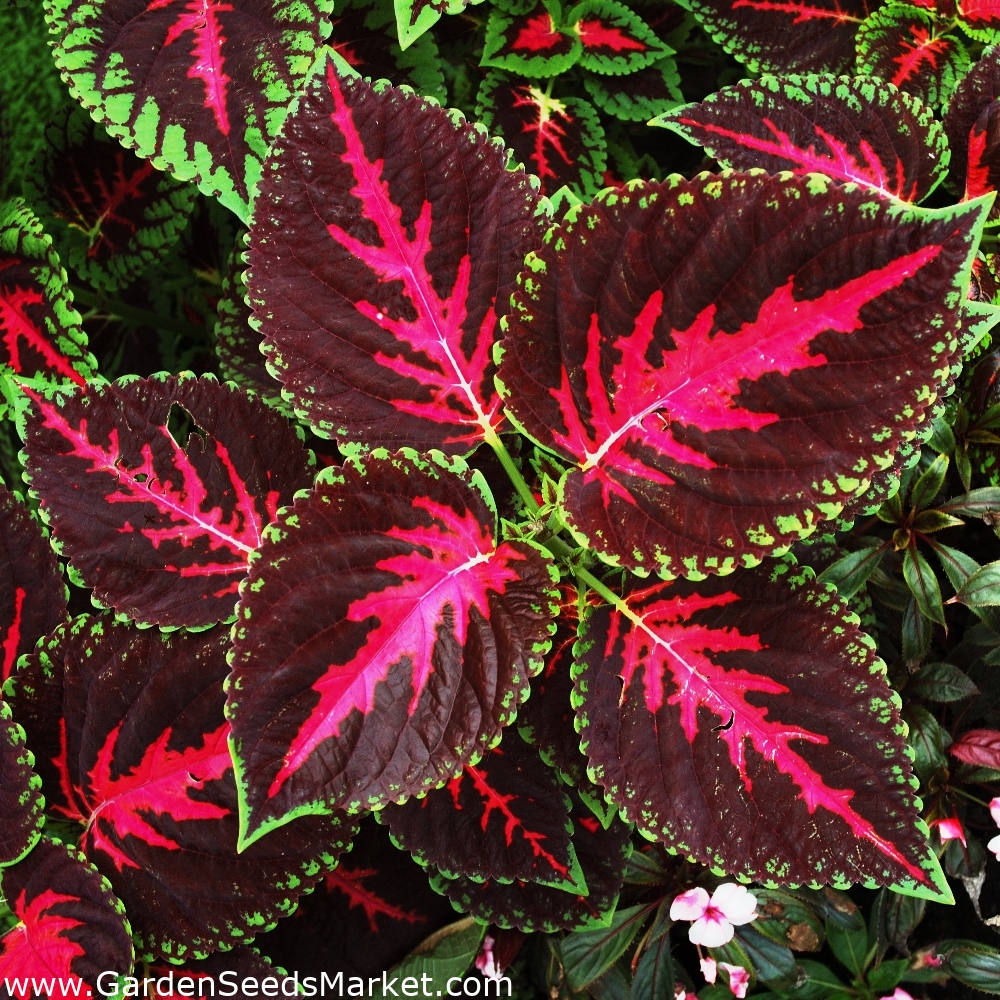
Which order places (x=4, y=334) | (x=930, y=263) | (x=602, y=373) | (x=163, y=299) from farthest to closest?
(x=163, y=299)
(x=4, y=334)
(x=602, y=373)
(x=930, y=263)

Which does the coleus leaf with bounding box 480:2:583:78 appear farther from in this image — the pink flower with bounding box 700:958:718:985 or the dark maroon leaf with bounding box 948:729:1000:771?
the pink flower with bounding box 700:958:718:985

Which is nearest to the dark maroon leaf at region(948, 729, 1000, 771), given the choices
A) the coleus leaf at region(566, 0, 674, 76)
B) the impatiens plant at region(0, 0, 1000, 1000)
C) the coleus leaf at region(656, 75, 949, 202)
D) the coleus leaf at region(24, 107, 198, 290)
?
the impatiens plant at region(0, 0, 1000, 1000)

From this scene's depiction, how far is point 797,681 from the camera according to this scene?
0.76 m

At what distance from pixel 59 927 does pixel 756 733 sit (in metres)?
0.66

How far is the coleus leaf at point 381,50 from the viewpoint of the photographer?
1.17 meters

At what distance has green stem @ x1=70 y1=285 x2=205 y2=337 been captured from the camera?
1.40 metres

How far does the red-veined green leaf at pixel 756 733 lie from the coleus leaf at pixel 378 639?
0.31 feet

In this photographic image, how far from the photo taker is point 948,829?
3.73 feet

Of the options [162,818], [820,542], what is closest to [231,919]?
[162,818]

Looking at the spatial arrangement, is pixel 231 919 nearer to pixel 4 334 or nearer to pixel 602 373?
pixel 602 373

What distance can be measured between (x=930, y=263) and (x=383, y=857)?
0.91 metres

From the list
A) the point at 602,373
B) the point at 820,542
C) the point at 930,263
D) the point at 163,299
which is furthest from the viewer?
the point at 163,299

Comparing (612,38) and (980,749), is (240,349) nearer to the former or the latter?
(612,38)

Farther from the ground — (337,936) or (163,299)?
(163,299)
